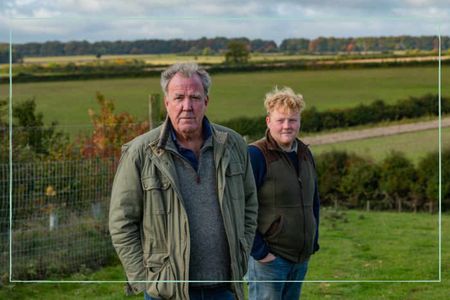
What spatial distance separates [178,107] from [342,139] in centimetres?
187

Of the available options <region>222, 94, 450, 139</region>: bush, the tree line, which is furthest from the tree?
<region>222, 94, 450, 139</region>: bush

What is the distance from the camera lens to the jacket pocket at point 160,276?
446 centimetres

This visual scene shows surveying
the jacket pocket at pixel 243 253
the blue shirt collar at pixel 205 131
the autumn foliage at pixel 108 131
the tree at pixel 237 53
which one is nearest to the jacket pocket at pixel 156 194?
the blue shirt collar at pixel 205 131

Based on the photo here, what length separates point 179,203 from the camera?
435 centimetres

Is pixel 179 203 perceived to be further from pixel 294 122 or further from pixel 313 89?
pixel 313 89

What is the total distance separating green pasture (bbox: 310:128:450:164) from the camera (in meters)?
5.88

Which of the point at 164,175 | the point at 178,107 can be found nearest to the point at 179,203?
the point at 164,175

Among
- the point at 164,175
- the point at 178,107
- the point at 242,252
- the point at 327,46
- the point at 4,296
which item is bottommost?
the point at 4,296

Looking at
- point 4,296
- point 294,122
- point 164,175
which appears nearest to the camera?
point 164,175

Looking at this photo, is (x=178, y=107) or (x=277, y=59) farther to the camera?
(x=277, y=59)

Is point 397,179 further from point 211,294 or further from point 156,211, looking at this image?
point 156,211

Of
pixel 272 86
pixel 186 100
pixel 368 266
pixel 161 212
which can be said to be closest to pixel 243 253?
pixel 161 212

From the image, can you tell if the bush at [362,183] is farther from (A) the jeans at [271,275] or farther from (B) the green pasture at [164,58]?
(A) the jeans at [271,275]

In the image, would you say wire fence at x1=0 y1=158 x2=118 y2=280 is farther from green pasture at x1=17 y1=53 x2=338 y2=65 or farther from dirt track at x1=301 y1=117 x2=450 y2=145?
dirt track at x1=301 y1=117 x2=450 y2=145
